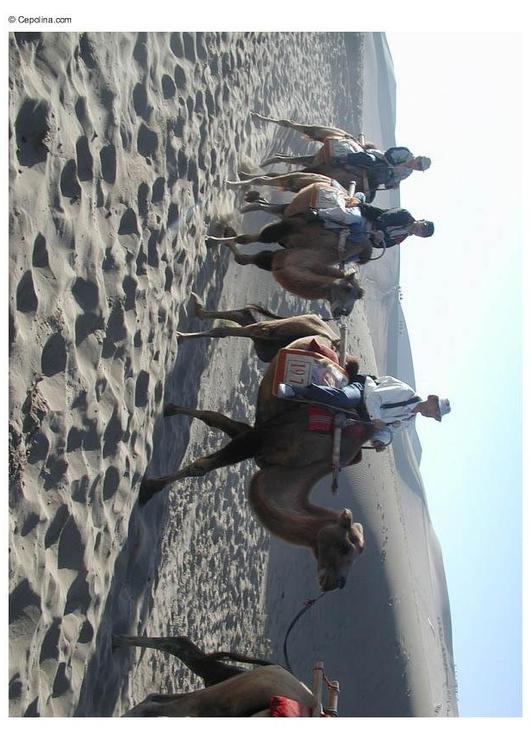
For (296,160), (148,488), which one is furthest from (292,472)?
(296,160)

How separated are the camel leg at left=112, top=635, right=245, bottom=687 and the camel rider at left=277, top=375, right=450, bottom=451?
169cm

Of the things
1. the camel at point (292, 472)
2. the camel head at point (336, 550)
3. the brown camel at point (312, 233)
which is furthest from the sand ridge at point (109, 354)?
the camel head at point (336, 550)

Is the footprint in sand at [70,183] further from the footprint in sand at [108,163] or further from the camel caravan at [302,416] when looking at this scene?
the camel caravan at [302,416]

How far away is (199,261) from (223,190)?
3.86 feet

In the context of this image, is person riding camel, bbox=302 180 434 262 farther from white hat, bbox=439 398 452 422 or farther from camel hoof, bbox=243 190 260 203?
white hat, bbox=439 398 452 422

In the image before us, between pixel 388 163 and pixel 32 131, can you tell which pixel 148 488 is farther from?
pixel 388 163

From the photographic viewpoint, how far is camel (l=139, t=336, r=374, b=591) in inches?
160

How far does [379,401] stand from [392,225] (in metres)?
2.37

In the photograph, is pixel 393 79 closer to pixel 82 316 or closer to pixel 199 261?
pixel 199 261

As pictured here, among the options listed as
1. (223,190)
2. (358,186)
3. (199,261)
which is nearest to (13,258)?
(199,261)

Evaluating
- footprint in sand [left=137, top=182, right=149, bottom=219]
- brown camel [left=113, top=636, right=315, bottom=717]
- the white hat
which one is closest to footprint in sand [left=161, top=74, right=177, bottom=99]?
footprint in sand [left=137, top=182, right=149, bottom=219]

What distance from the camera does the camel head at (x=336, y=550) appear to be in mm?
4004

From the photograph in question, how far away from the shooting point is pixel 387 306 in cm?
2423

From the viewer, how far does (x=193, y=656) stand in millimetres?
4477
